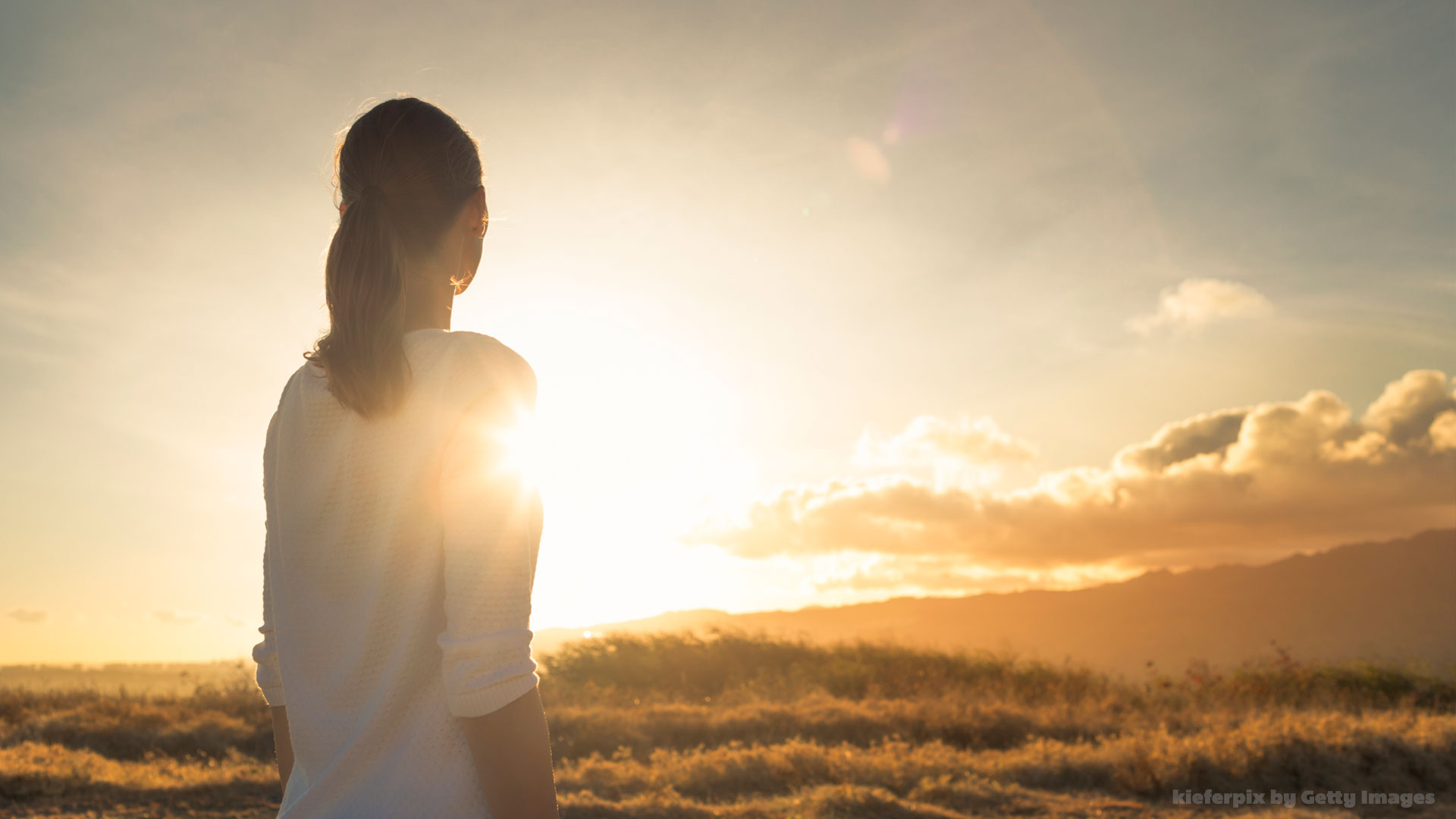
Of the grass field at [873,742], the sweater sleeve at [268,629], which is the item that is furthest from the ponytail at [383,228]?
the grass field at [873,742]

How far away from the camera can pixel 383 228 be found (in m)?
1.19

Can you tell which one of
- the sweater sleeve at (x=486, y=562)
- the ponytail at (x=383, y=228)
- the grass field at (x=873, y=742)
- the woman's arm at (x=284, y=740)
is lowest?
the grass field at (x=873, y=742)

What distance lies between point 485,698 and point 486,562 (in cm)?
16

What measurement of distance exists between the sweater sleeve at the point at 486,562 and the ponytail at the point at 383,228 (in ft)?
0.40

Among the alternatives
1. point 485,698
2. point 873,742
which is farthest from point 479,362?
point 873,742

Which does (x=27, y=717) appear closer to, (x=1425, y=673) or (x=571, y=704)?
(x=571, y=704)

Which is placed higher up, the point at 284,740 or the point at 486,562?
the point at 486,562

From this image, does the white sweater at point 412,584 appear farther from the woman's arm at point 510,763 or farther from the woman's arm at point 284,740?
the woman's arm at point 284,740

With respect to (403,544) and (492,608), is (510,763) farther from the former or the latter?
(403,544)

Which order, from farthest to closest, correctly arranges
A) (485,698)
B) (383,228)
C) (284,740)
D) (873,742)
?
1. (873,742)
2. (284,740)
3. (383,228)
4. (485,698)

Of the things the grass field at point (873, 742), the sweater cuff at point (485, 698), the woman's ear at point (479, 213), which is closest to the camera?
the sweater cuff at point (485, 698)

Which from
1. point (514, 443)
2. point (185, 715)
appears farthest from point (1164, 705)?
point (514, 443)

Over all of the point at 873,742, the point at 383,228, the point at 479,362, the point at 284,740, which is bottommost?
the point at 873,742

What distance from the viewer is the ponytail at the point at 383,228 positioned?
3.57 ft
